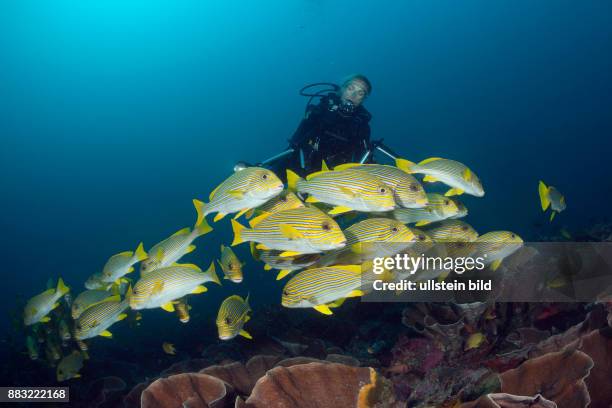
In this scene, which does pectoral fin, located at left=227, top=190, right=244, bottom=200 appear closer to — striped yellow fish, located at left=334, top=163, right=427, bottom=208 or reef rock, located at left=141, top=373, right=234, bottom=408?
striped yellow fish, located at left=334, top=163, right=427, bottom=208

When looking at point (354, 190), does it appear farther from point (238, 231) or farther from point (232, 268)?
point (232, 268)

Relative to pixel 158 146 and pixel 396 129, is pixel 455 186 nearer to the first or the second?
pixel 396 129

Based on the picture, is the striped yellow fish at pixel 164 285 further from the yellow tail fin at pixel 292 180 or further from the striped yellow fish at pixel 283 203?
the yellow tail fin at pixel 292 180

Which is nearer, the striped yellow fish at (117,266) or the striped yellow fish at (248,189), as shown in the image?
the striped yellow fish at (248,189)

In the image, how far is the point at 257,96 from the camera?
449 ft

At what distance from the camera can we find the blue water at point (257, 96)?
9419 cm

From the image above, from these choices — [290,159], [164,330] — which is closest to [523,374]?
[290,159]

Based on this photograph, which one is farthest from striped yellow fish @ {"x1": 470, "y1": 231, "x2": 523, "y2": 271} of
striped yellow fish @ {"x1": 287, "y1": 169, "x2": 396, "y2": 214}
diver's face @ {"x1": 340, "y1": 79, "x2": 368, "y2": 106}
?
diver's face @ {"x1": 340, "y1": 79, "x2": 368, "y2": 106}

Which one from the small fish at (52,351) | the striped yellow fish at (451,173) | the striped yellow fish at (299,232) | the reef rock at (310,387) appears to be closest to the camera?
the striped yellow fish at (299,232)

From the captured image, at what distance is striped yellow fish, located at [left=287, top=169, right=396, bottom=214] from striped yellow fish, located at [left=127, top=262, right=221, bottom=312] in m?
1.52

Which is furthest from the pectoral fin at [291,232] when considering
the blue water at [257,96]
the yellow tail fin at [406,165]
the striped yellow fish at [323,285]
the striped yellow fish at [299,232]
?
the blue water at [257,96]

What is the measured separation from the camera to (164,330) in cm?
1377

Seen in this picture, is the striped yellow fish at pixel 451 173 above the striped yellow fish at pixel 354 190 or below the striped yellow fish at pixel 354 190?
above

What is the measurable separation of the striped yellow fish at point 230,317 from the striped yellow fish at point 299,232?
1466mm
